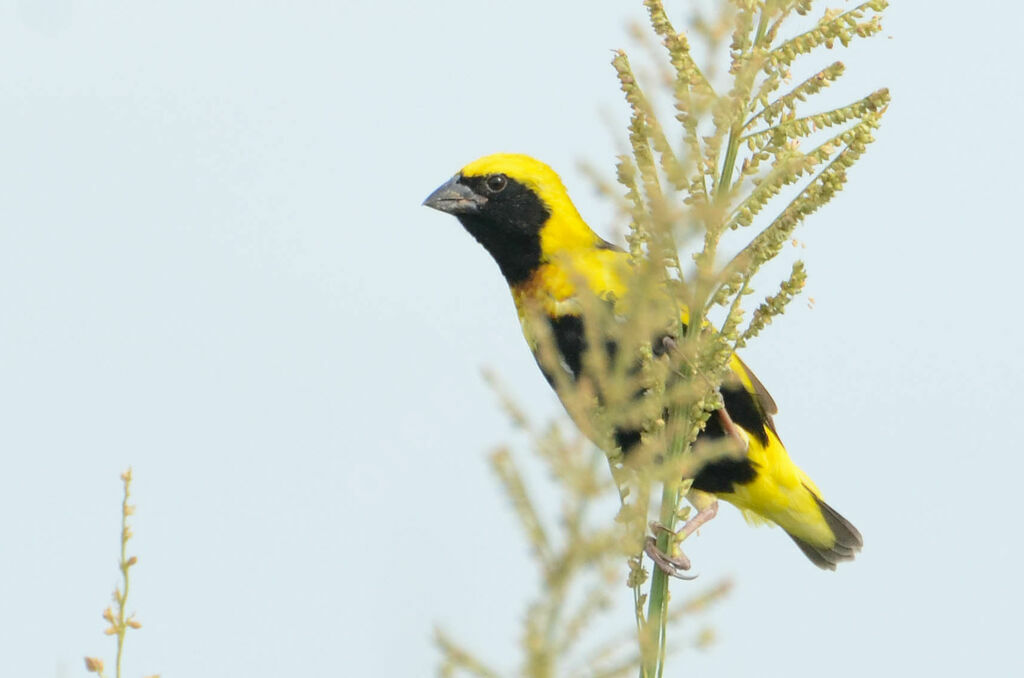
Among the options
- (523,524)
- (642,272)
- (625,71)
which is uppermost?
(625,71)

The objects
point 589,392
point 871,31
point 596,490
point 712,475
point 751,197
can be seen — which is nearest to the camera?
point 596,490

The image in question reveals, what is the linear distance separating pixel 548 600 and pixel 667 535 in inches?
56.9

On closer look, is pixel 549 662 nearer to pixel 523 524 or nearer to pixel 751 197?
pixel 523 524

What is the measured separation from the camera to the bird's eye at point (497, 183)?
15.9ft

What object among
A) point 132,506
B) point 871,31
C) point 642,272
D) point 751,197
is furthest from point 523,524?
point 871,31

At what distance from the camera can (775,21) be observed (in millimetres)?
2070

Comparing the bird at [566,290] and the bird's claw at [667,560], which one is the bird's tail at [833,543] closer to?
the bird at [566,290]

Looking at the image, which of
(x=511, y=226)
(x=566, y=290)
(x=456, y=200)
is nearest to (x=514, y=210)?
(x=511, y=226)

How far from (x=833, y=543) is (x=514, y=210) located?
2.00 metres

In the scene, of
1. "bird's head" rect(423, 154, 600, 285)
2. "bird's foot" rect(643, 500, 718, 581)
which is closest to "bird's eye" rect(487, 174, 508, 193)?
"bird's head" rect(423, 154, 600, 285)

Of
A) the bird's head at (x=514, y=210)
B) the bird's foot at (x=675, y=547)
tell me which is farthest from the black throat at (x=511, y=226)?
the bird's foot at (x=675, y=547)

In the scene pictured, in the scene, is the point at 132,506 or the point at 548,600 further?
the point at 132,506

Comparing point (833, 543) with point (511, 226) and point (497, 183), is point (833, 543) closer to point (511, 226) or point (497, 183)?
point (511, 226)

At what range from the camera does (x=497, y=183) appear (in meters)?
4.88
